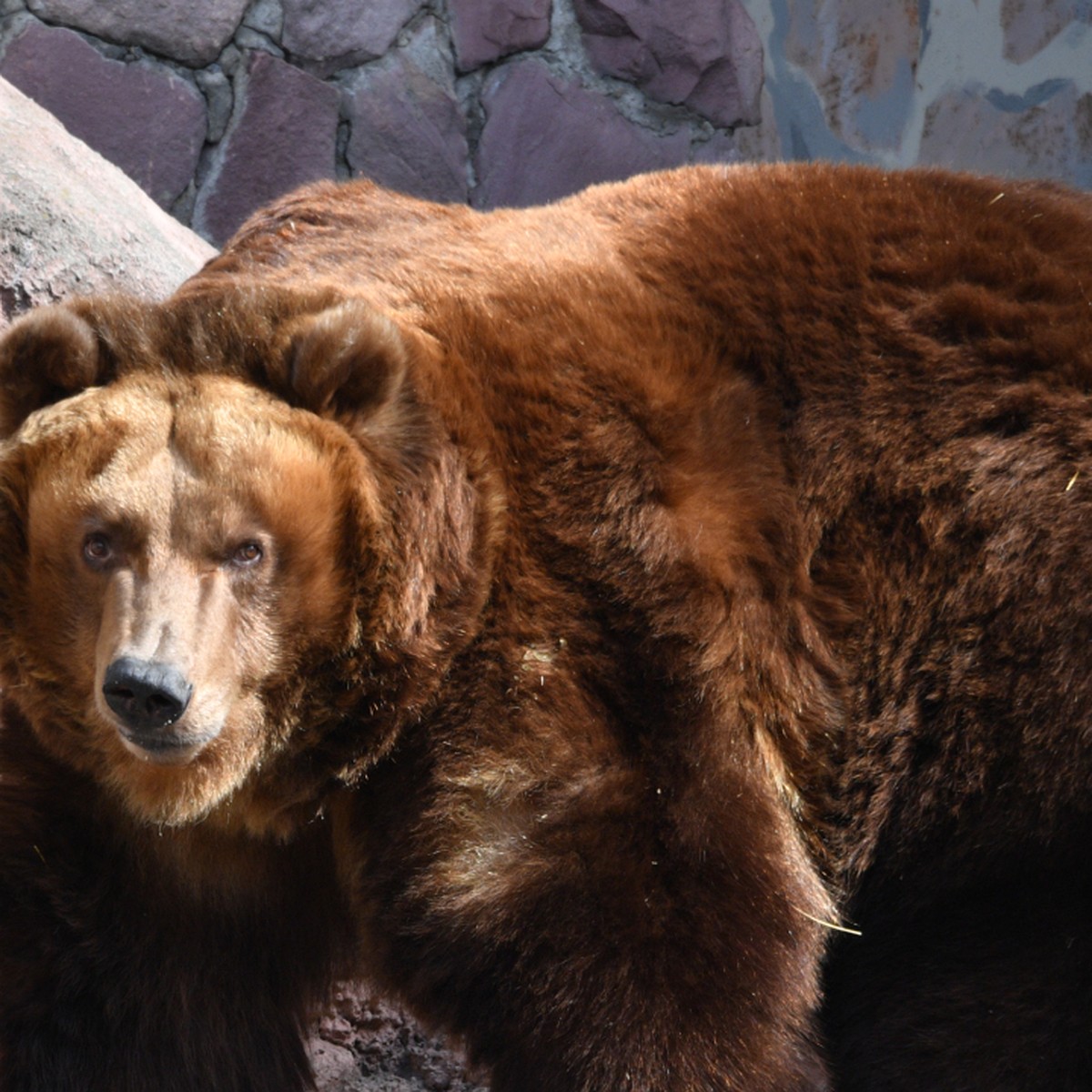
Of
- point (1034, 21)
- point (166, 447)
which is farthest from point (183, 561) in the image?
point (1034, 21)

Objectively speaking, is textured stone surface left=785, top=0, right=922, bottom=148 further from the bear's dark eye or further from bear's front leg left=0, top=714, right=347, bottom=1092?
the bear's dark eye

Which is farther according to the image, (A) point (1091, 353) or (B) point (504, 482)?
(A) point (1091, 353)

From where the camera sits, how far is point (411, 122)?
22.8 ft

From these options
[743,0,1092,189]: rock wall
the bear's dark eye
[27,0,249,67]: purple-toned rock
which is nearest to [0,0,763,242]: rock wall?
[27,0,249,67]: purple-toned rock

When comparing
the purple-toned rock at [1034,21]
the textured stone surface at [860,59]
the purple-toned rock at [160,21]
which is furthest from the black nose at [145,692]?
the textured stone surface at [860,59]

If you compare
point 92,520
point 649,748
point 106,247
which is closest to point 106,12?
point 106,247

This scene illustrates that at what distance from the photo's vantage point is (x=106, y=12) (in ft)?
20.9

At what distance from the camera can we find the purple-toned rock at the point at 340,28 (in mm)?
6746

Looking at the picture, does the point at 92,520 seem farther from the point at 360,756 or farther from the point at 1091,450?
the point at 1091,450

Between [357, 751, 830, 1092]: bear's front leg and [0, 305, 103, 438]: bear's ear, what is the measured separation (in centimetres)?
99

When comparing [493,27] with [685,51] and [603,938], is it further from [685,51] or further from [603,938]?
[603,938]

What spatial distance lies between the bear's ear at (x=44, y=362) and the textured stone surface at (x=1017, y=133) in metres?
4.71

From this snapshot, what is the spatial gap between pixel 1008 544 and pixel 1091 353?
1.43ft

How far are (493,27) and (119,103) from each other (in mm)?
1671
